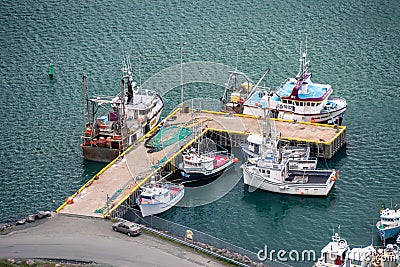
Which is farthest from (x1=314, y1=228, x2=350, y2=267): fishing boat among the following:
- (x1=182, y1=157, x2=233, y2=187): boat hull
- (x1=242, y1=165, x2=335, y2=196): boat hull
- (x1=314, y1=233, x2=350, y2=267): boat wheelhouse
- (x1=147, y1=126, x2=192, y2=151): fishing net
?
(x1=147, y1=126, x2=192, y2=151): fishing net

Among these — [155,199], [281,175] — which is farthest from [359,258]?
[155,199]

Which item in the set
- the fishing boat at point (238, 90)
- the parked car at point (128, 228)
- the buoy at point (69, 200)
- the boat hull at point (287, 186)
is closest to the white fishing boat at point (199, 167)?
the boat hull at point (287, 186)

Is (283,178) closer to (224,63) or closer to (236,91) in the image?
(236,91)

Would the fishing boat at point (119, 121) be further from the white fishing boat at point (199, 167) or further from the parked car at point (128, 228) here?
the parked car at point (128, 228)

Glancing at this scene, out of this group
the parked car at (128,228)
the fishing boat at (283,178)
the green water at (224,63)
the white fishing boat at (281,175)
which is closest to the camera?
the parked car at (128,228)

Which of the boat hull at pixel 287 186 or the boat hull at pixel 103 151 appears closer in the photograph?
the boat hull at pixel 287 186

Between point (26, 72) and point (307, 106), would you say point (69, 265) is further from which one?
point (26, 72)
